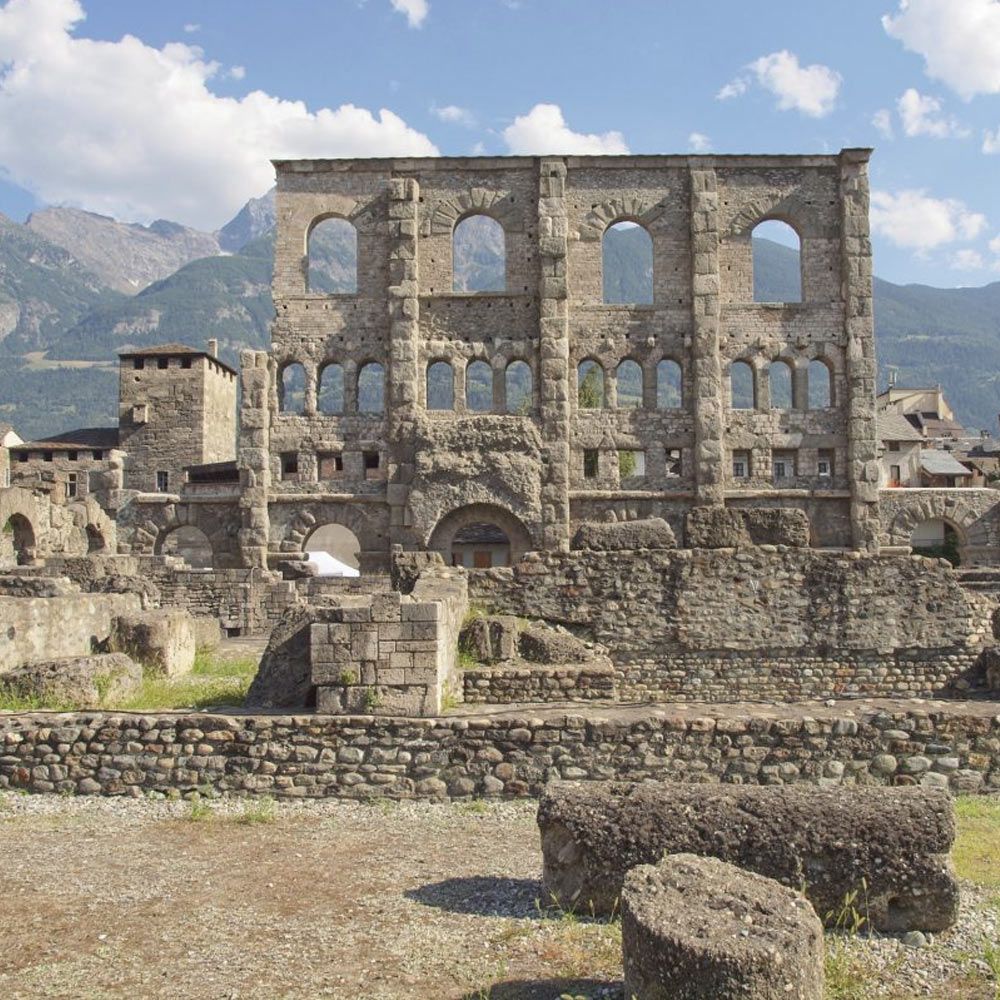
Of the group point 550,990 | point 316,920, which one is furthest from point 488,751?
point 550,990

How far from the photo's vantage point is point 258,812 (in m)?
7.79

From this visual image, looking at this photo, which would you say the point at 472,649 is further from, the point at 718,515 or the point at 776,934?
the point at 776,934

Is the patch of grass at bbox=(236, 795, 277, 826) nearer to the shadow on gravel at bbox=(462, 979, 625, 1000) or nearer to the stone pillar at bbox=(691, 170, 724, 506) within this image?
the shadow on gravel at bbox=(462, 979, 625, 1000)

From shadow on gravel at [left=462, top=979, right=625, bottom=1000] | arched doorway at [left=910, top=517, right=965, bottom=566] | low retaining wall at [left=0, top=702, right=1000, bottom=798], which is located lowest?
shadow on gravel at [left=462, top=979, right=625, bottom=1000]

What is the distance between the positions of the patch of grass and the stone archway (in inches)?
836

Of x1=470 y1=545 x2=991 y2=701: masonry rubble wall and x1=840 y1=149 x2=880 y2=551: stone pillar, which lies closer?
x1=470 y1=545 x2=991 y2=701: masonry rubble wall

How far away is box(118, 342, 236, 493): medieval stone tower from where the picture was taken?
53781 mm

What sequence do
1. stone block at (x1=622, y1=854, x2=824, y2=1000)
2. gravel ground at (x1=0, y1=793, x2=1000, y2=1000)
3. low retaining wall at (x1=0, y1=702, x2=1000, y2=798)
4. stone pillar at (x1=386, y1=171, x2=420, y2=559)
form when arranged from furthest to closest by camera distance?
stone pillar at (x1=386, y1=171, x2=420, y2=559) → low retaining wall at (x1=0, y1=702, x2=1000, y2=798) → gravel ground at (x1=0, y1=793, x2=1000, y2=1000) → stone block at (x1=622, y1=854, x2=824, y2=1000)

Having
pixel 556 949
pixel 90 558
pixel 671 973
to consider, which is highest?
pixel 90 558

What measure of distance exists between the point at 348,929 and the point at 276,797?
2.90 m

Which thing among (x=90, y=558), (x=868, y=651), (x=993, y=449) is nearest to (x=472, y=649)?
(x=868, y=651)

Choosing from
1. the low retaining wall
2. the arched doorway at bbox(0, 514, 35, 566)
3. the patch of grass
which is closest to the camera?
→ the patch of grass

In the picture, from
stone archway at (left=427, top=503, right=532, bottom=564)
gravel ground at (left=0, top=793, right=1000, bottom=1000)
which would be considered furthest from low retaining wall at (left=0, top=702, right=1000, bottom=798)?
stone archway at (left=427, top=503, right=532, bottom=564)

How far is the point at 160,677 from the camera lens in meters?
14.2
